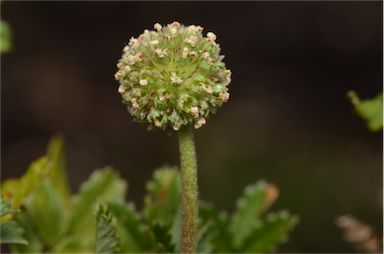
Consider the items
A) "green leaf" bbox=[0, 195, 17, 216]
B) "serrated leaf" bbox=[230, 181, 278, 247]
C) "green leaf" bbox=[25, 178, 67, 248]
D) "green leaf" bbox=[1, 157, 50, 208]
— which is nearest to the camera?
"green leaf" bbox=[0, 195, 17, 216]

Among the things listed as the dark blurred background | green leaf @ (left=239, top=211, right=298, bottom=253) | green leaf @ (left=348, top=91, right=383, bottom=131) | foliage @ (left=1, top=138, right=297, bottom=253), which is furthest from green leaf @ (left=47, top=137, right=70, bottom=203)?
the dark blurred background

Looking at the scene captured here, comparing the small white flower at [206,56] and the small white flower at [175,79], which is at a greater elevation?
the small white flower at [206,56]

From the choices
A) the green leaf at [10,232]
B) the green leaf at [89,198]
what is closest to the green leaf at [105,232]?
the green leaf at [10,232]

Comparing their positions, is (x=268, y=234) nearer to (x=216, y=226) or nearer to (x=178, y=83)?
(x=216, y=226)

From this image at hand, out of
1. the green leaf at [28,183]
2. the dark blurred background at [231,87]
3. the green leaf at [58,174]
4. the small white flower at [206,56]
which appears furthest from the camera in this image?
the dark blurred background at [231,87]

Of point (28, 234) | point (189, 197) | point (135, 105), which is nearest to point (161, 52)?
point (135, 105)

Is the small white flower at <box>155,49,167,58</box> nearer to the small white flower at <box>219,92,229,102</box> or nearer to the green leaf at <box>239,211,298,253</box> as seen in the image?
the small white flower at <box>219,92,229,102</box>

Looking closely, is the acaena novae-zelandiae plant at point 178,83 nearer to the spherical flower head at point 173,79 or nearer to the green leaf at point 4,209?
the spherical flower head at point 173,79
